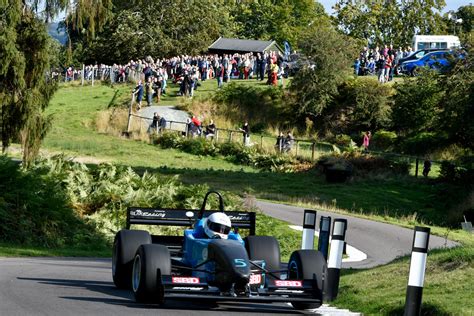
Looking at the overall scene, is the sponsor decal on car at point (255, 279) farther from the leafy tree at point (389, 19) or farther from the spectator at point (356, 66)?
the leafy tree at point (389, 19)

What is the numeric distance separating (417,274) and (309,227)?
4628mm

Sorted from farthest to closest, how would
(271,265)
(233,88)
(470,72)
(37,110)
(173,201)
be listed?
(233,88)
(470,72)
(37,110)
(173,201)
(271,265)

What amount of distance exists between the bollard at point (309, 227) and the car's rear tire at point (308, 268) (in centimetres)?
192

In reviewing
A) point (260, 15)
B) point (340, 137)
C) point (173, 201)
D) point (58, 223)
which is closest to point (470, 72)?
point (340, 137)

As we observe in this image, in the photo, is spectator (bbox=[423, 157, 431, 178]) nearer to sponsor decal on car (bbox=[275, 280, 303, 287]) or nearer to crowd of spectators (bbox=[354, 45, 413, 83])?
crowd of spectators (bbox=[354, 45, 413, 83])

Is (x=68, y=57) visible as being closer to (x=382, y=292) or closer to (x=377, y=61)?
(x=382, y=292)

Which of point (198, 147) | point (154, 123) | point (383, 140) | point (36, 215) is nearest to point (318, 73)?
point (383, 140)

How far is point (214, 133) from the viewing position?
5938 centimetres

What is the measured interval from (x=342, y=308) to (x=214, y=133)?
4507 centimetres

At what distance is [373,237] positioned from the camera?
111 ft

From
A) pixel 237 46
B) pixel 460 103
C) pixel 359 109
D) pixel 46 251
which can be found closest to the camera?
pixel 46 251

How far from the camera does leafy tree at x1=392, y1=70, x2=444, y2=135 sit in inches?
2410

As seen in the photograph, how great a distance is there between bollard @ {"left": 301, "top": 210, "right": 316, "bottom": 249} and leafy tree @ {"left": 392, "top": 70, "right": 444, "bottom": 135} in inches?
1749

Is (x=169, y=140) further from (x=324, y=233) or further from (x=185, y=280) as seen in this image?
(x=185, y=280)
